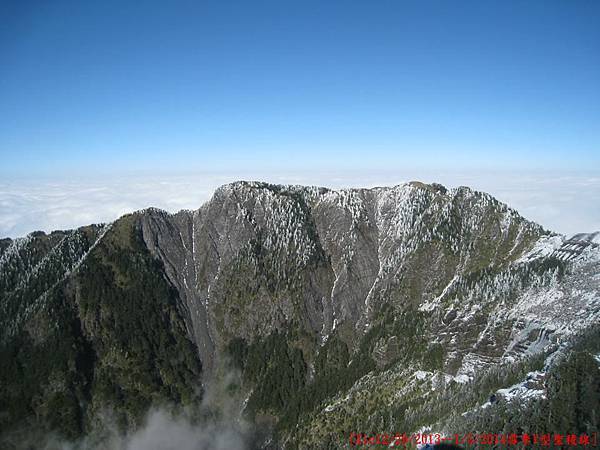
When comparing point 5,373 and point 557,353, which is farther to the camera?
point 5,373

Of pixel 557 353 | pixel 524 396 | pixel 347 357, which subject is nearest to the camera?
pixel 524 396

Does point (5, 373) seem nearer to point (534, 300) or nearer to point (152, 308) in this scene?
point (152, 308)

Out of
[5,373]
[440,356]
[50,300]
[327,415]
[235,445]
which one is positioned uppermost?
[50,300]

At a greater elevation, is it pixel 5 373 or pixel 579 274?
pixel 579 274

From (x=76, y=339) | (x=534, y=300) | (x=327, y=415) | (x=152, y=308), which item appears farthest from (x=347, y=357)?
(x=76, y=339)

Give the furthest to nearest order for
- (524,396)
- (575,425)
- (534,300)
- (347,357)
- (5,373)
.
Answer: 1. (347,357)
2. (5,373)
3. (534,300)
4. (524,396)
5. (575,425)

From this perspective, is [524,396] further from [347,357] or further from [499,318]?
[347,357]

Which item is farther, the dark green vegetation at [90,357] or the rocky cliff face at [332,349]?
the dark green vegetation at [90,357]

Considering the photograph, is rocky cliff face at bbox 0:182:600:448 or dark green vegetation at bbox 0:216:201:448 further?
dark green vegetation at bbox 0:216:201:448

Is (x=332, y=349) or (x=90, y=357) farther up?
(x=90, y=357)

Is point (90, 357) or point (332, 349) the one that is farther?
point (332, 349)
